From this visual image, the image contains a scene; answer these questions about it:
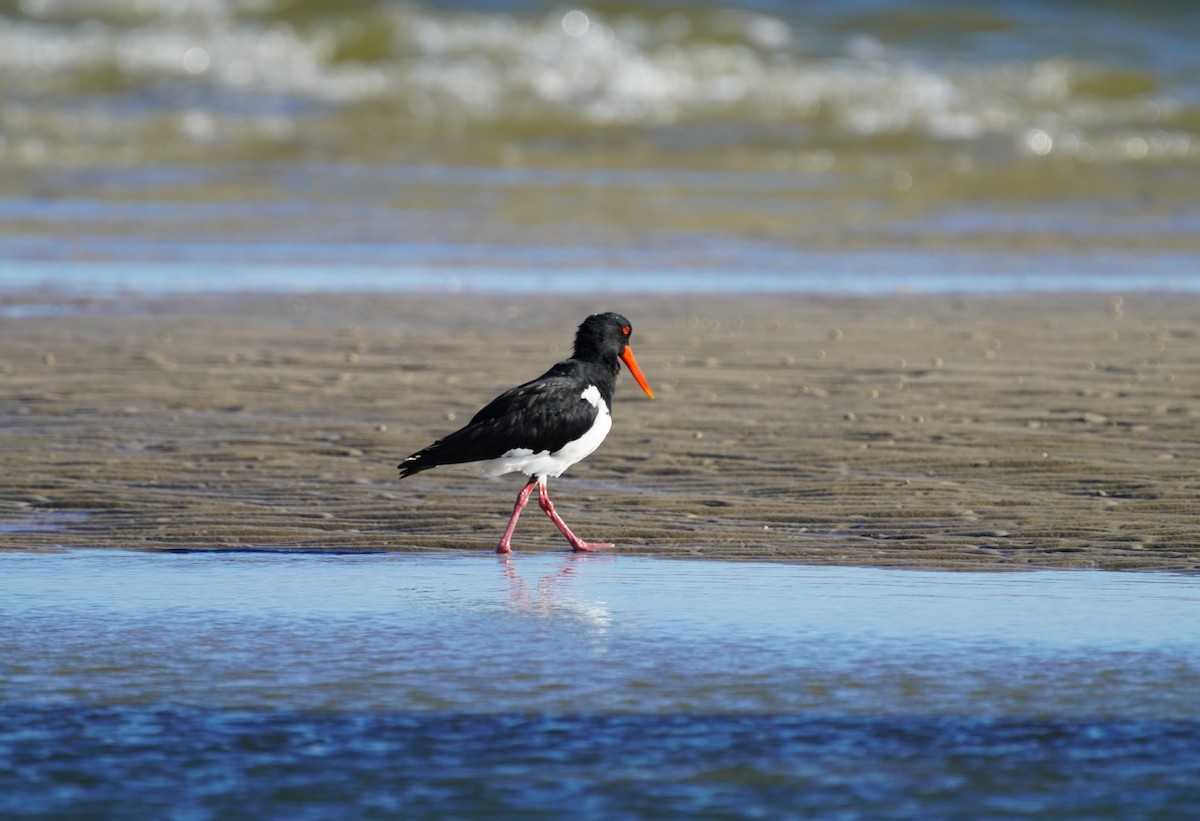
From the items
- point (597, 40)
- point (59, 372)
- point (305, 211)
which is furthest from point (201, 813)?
point (597, 40)

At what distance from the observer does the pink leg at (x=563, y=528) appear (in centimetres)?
689

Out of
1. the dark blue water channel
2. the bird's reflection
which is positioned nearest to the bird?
the bird's reflection

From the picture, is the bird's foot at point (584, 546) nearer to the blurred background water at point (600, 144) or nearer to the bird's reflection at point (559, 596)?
the bird's reflection at point (559, 596)

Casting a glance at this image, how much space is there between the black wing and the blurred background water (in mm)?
8467

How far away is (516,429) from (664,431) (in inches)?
88.1

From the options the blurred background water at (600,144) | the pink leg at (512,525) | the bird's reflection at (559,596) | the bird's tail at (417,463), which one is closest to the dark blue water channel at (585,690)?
the bird's reflection at (559,596)

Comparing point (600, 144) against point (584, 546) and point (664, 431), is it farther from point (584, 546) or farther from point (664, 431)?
point (584, 546)

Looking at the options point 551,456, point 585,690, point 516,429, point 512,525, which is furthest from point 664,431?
point 585,690

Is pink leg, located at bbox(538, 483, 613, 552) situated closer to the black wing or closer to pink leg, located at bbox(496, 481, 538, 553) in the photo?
pink leg, located at bbox(496, 481, 538, 553)

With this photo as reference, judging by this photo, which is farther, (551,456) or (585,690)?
(551,456)

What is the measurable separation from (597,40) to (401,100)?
5.79 meters

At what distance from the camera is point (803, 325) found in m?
13.0

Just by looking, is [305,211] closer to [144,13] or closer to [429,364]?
[429,364]

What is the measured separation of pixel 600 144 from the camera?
1291 inches
